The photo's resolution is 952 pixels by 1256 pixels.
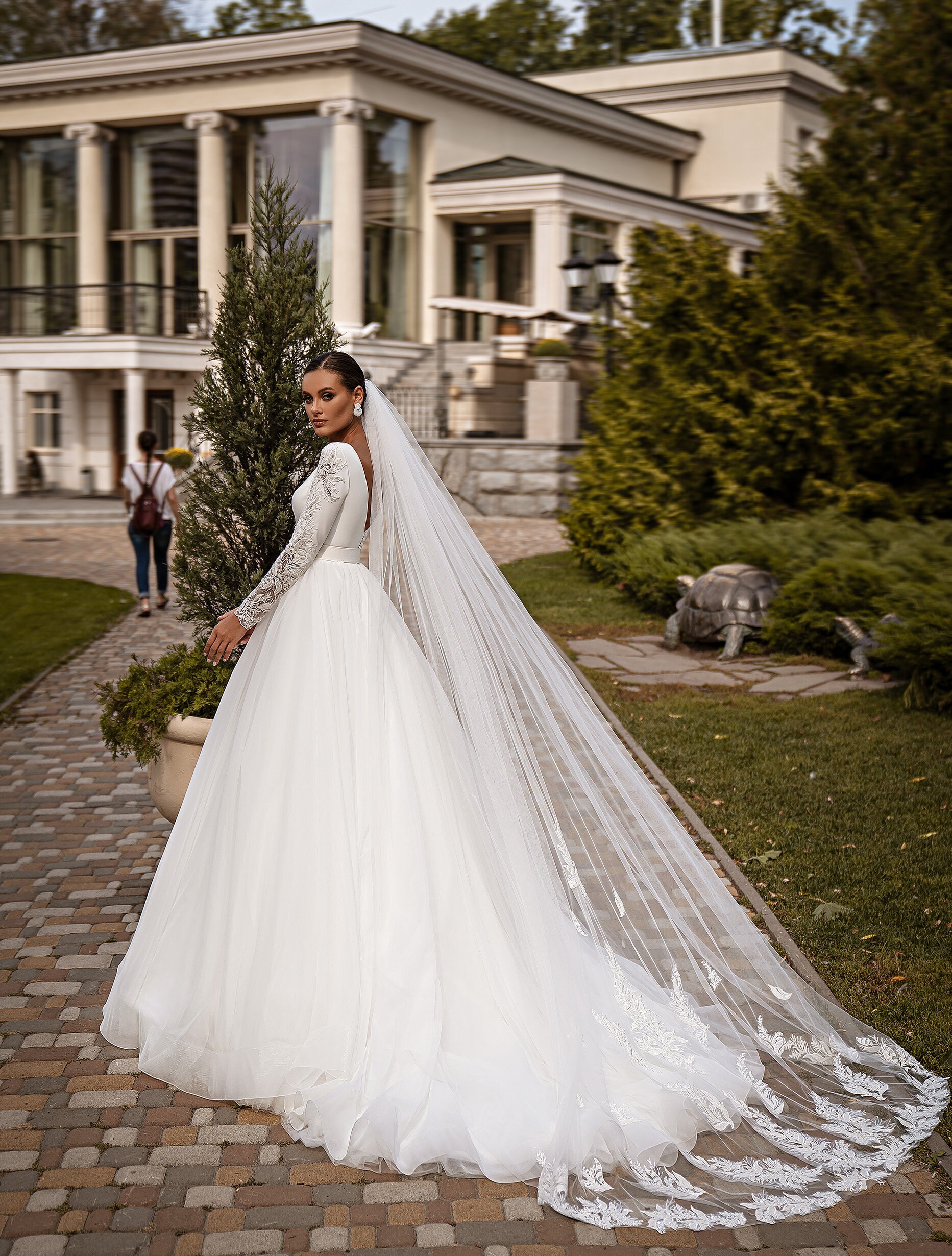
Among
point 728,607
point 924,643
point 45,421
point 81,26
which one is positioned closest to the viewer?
point 924,643

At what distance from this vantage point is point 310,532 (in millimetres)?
3777

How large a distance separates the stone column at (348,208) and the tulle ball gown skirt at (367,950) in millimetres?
20722

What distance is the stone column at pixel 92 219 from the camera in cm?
2614

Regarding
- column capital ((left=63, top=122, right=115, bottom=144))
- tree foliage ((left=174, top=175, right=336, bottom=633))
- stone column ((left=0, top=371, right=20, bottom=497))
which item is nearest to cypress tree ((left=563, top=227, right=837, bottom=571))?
tree foliage ((left=174, top=175, right=336, bottom=633))

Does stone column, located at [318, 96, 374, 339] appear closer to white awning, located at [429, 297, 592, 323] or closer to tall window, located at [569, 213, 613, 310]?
white awning, located at [429, 297, 592, 323]

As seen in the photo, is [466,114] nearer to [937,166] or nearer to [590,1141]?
[937,166]

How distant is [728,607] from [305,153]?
1863 cm

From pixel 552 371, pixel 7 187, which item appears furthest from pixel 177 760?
pixel 7 187

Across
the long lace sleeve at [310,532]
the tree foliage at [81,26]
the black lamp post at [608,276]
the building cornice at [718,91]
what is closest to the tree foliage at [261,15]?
the tree foliage at [81,26]

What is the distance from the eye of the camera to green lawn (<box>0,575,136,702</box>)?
9914 millimetres

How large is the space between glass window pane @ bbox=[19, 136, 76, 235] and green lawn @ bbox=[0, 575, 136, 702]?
648 inches

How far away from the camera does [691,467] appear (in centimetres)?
1289

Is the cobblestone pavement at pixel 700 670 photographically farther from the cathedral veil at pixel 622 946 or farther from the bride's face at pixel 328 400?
the bride's face at pixel 328 400

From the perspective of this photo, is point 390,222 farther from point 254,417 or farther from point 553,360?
point 254,417
